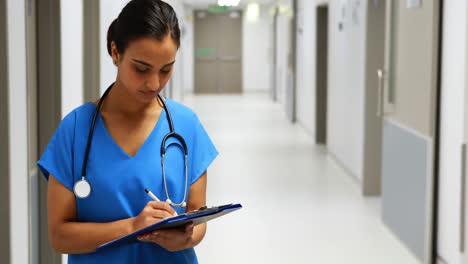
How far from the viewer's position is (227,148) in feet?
37.8

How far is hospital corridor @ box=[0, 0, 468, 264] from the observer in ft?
5.49

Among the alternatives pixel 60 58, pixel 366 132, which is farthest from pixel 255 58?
pixel 60 58

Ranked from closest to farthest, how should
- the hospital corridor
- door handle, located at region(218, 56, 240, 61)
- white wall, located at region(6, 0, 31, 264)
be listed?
the hospital corridor < white wall, located at region(6, 0, 31, 264) < door handle, located at region(218, 56, 240, 61)

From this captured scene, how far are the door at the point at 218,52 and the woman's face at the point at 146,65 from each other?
24618mm

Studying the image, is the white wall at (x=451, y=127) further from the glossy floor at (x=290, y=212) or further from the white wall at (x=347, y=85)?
the white wall at (x=347, y=85)

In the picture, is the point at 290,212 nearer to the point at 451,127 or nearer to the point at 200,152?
the point at 451,127

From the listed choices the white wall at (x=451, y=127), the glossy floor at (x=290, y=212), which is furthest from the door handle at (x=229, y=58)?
the white wall at (x=451, y=127)

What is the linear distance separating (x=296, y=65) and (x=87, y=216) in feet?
45.0

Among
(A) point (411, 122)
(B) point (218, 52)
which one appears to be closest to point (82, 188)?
(A) point (411, 122)

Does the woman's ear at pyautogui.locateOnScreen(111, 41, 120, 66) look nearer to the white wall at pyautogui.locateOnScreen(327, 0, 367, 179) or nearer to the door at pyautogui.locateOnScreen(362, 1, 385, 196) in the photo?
the door at pyautogui.locateOnScreen(362, 1, 385, 196)

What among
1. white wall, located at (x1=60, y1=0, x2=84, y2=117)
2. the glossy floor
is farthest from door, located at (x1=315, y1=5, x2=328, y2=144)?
white wall, located at (x1=60, y1=0, x2=84, y2=117)

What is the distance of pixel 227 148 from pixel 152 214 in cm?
989

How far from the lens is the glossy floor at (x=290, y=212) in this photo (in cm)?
548

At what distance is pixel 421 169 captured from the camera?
5293 millimetres
